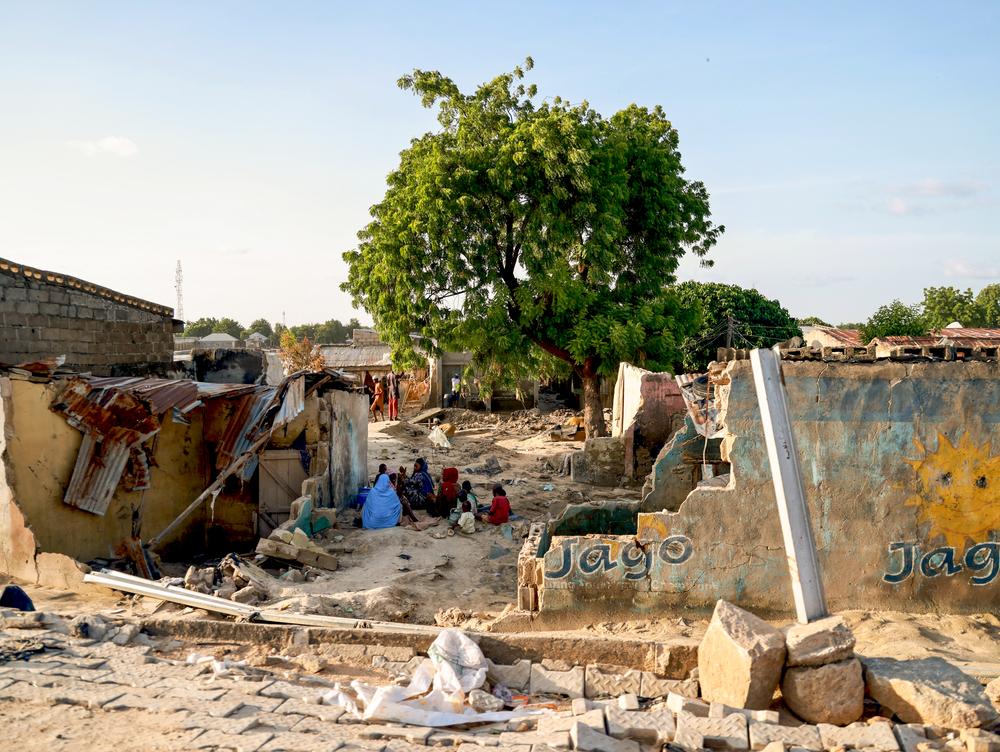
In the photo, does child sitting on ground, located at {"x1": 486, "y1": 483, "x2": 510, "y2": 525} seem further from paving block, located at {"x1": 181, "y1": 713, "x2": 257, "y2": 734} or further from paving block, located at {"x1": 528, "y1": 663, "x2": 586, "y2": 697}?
paving block, located at {"x1": 181, "y1": 713, "x2": 257, "y2": 734}

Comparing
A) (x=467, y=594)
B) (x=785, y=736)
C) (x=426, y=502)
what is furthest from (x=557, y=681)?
(x=426, y=502)

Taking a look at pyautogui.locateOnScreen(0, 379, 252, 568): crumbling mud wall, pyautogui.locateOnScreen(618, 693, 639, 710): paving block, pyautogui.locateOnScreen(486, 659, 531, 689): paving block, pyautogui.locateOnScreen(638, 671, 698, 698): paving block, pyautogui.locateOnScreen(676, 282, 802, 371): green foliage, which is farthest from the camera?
pyautogui.locateOnScreen(676, 282, 802, 371): green foliage

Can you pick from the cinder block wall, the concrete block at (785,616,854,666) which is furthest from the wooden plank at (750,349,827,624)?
the cinder block wall

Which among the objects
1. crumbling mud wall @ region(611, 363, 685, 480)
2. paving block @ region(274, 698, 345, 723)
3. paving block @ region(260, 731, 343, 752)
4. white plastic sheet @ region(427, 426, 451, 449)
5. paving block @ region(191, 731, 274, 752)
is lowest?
paving block @ region(274, 698, 345, 723)

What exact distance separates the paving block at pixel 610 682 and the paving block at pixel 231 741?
2610mm

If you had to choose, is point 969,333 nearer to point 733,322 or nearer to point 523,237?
point 733,322

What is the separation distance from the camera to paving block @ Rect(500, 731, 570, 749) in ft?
17.0

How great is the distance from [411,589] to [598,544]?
2.93 m

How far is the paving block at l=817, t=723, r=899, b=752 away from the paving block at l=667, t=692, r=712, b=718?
0.77 m

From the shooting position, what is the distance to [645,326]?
18.8m

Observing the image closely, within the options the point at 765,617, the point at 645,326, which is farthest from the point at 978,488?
the point at 645,326

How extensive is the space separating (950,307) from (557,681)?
37.4 m

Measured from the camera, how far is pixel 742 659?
575 centimetres

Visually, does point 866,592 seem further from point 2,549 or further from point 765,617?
point 2,549
